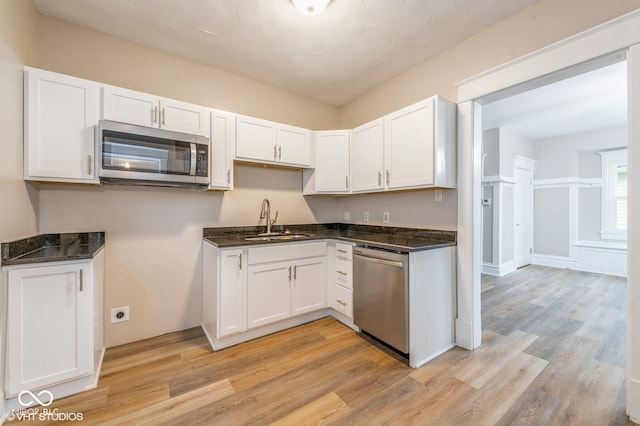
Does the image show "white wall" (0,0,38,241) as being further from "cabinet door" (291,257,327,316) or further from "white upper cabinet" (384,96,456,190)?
"white upper cabinet" (384,96,456,190)

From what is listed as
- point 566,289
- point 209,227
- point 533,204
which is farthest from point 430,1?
point 533,204

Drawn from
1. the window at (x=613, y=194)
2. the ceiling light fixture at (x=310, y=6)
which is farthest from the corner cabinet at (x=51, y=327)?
the window at (x=613, y=194)

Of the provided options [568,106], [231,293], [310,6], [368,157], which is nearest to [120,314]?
[231,293]

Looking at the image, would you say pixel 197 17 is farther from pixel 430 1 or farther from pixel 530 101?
pixel 530 101

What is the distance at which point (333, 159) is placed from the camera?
123 inches

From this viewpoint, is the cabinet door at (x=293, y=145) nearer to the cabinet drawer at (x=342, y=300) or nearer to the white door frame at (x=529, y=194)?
the cabinet drawer at (x=342, y=300)

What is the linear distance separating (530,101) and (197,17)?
13.7ft

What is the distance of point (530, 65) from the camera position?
1895mm

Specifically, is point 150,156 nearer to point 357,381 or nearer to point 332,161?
point 332,161

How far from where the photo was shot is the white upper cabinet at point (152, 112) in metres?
2.01

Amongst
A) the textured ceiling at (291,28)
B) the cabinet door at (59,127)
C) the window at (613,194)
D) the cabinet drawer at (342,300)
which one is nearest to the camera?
the cabinet door at (59,127)

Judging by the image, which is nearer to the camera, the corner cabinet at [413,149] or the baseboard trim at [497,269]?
the corner cabinet at [413,149]

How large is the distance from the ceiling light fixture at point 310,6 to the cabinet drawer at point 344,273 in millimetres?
2097

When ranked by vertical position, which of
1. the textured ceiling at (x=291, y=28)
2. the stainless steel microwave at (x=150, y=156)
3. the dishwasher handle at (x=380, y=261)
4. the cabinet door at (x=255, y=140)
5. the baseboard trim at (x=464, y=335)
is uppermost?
the textured ceiling at (x=291, y=28)
